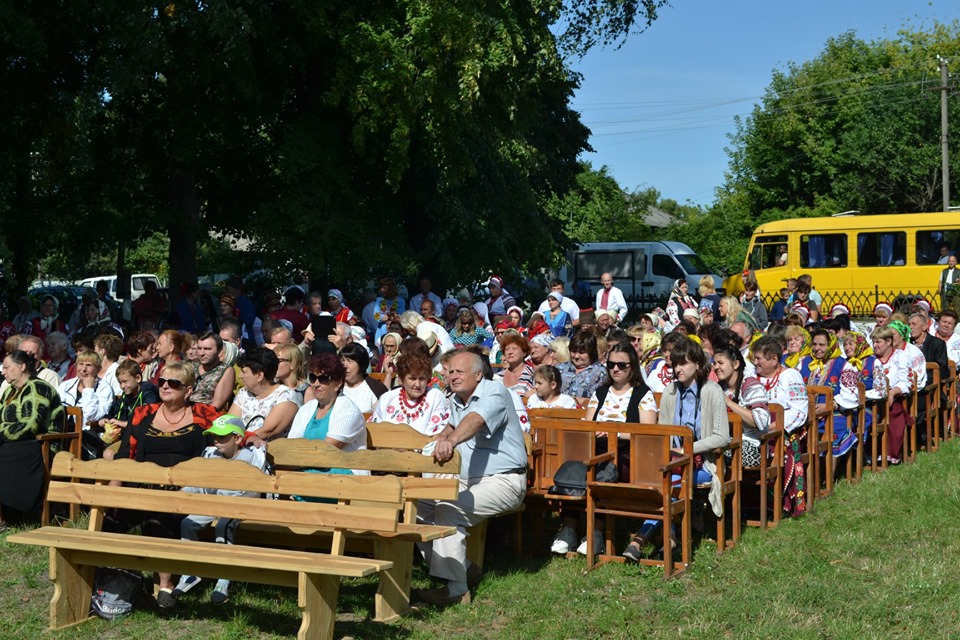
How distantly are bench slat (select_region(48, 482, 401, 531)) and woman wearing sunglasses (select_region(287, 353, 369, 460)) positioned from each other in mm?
1130

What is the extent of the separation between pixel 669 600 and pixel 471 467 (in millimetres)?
1490

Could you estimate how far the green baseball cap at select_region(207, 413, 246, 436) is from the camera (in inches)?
291

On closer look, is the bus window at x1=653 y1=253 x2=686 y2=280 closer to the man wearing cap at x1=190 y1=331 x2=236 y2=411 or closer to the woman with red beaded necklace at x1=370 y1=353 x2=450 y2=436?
the man wearing cap at x1=190 y1=331 x2=236 y2=411

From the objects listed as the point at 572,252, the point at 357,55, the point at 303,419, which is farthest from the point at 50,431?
the point at 572,252

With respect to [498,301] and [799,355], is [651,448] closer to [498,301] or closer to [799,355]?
[799,355]

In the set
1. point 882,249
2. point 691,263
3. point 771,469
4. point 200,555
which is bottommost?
point 200,555

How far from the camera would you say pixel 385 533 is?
21.2 ft

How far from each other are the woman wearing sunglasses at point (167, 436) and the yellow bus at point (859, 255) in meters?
22.0

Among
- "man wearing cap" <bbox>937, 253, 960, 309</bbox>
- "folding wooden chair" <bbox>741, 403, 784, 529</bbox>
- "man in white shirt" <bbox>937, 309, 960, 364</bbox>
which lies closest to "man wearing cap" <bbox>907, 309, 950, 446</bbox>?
"man in white shirt" <bbox>937, 309, 960, 364</bbox>

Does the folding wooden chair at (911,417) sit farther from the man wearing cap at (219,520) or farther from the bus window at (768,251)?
the bus window at (768,251)

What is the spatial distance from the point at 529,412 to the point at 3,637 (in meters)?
3.96

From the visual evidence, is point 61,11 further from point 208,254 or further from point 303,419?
point 208,254

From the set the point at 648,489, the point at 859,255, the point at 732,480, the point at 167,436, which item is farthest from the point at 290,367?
the point at 859,255

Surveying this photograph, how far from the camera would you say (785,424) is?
9.42 meters
